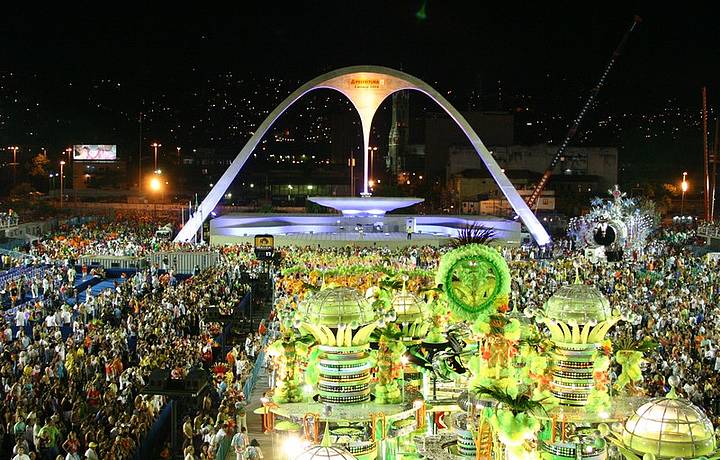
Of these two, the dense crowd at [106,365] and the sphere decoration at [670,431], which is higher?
the sphere decoration at [670,431]

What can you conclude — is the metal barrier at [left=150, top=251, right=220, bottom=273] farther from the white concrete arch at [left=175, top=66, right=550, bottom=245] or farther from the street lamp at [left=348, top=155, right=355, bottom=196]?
the street lamp at [left=348, top=155, right=355, bottom=196]

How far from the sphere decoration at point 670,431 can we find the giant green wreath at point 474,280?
4.25m

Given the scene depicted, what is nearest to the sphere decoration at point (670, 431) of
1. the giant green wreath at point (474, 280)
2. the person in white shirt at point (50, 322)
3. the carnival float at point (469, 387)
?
the carnival float at point (469, 387)

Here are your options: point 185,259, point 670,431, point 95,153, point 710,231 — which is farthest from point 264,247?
point 95,153

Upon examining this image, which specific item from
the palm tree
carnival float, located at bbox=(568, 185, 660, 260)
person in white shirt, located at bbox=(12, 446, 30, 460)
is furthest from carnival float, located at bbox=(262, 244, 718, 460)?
carnival float, located at bbox=(568, 185, 660, 260)

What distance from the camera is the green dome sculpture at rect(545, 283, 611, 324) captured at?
8.46 metres

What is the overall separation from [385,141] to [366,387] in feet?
293

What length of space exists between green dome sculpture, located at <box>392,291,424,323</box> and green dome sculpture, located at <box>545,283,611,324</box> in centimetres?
236

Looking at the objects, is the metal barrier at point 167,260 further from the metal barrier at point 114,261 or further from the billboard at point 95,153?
the billboard at point 95,153

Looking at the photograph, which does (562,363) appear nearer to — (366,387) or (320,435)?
(366,387)

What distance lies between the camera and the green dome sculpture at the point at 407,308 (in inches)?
420

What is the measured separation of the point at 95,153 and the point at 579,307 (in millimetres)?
67826

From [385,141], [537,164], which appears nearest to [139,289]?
[537,164]

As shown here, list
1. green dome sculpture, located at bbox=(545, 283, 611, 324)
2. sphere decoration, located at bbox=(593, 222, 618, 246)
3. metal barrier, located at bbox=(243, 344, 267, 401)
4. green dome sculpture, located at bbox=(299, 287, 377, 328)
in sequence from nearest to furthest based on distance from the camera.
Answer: green dome sculpture, located at bbox=(299, 287, 377, 328), green dome sculpture, located at bbox=(545, 283, 611, 324), metal barrier, located at bbox=(243, 344, 267, 401), sphere decoration, located at bbox=(593, 222, 618, 246)
